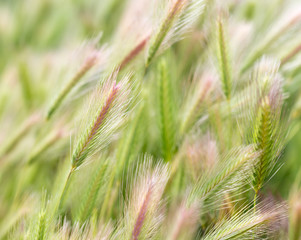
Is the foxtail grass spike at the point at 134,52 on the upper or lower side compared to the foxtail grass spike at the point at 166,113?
upper

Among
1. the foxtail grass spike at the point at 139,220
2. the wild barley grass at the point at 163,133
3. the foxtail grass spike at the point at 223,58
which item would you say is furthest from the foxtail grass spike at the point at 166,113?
the foxtail grass spike at the point at 139,220

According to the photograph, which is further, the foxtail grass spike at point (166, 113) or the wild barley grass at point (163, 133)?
the foxtail grass spike at point (166, 113)

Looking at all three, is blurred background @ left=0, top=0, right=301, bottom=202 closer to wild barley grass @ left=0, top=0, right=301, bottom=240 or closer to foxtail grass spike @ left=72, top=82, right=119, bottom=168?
wild barley grass @ left=0, top=0, right=301, bottom=240

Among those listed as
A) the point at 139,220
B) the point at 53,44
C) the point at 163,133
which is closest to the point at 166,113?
the point at 163,133

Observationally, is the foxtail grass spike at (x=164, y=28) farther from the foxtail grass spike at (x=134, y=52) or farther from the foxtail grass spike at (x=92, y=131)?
the foxtail grass spike at (x=92, y=131)

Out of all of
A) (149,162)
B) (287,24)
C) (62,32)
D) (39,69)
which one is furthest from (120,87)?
(62,32)

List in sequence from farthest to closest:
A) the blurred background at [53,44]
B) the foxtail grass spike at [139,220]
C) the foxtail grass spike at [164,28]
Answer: the blurred background at [53,44] < the foxtail grass spike at [164,28] < the foxtail grass spike at [139,220]

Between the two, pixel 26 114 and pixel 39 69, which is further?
pixel 39 69

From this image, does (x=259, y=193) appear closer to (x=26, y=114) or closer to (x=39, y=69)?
(x=26, y=114)
